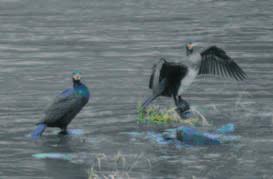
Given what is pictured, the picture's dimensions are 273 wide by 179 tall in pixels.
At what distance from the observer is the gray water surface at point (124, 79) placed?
1135 cm

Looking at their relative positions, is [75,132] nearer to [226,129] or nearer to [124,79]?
[226,129]

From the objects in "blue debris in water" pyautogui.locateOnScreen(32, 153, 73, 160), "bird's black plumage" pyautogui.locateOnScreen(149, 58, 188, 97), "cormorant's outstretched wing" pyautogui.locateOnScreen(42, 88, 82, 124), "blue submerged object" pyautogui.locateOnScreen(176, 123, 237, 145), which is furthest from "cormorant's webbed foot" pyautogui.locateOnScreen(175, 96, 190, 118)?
"blue debris in water" pyautogui.locateOnScreen(32, 153, 73, 160)

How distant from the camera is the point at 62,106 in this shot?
12992mm

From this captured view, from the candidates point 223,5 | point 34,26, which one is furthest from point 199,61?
point 223,5

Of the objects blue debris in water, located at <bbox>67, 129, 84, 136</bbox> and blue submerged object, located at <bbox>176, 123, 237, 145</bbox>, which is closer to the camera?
blue submerged object, located at <bbox>176, 123, 237, 145</bbox>

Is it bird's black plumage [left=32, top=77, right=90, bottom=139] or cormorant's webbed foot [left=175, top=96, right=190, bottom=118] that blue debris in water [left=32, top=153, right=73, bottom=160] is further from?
cormorant's webbed foot [left=175, top=96, right=190, bottom=118]

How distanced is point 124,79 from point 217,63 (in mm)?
2794

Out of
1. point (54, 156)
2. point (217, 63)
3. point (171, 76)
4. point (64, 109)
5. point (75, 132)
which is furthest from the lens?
point (217, 63)

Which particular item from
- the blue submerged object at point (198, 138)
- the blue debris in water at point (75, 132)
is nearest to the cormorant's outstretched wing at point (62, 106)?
the blue debris in water at point (75, 132)

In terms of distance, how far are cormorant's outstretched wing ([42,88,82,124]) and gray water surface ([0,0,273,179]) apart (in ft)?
0.97

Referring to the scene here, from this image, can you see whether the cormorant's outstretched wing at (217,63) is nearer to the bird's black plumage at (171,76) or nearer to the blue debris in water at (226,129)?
the bird's black plumage at (171,76)

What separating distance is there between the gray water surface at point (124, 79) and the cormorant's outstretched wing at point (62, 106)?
30 centimetres

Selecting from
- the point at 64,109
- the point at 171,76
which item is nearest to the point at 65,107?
the point at 64,109

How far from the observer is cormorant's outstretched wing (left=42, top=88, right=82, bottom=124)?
12.8m
